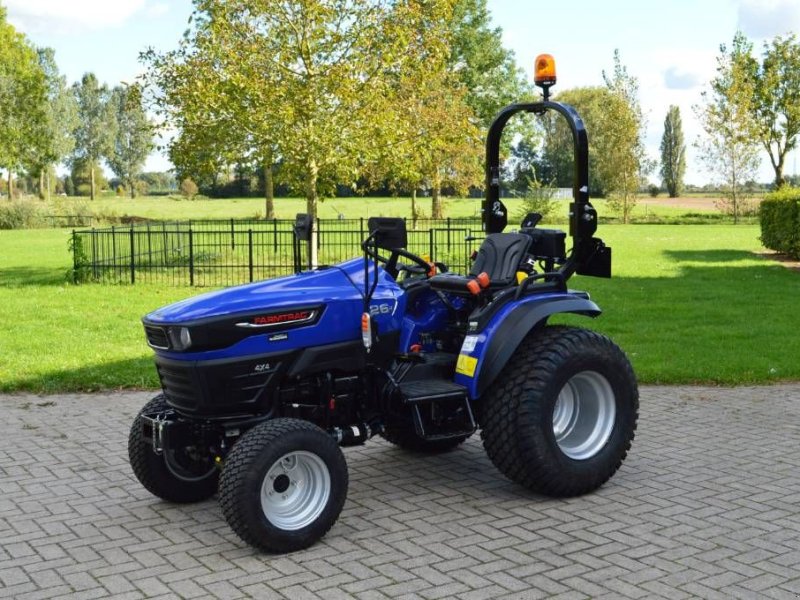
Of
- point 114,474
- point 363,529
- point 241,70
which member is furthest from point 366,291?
point 241,70

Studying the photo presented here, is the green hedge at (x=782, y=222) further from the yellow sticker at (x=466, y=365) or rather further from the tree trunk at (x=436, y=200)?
the tree trunk at (x=436, y=200)

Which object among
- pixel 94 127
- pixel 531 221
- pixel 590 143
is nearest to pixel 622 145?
pixel 590 143

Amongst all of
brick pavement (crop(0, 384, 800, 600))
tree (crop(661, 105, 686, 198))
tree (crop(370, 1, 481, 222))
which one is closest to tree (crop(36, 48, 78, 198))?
tree (crop(661, 105, 686, 198))

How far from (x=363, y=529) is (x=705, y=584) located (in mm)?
1848

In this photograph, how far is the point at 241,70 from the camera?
53.3ft

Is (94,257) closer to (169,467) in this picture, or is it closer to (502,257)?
(169,467)

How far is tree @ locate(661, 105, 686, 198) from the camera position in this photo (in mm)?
78938

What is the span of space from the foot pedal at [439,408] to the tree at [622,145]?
138ft

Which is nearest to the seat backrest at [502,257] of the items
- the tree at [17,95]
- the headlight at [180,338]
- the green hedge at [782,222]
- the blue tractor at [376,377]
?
the blue tractor at [376,377]

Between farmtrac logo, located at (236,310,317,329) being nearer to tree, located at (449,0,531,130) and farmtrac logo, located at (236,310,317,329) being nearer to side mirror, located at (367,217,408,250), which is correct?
side mirror, located at (367,217,408,250)

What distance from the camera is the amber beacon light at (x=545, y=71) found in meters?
6.23

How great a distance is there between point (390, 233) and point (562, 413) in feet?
5.77

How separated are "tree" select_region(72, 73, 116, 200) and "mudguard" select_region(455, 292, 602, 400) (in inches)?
3688

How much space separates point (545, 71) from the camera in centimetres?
623
